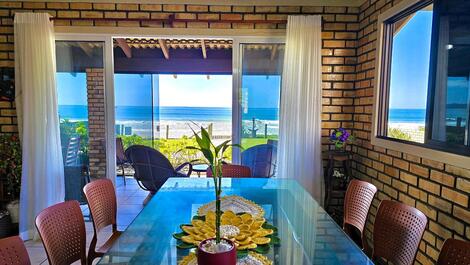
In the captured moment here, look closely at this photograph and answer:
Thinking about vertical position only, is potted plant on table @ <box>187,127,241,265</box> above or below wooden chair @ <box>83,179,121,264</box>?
above

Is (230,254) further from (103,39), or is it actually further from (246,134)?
(103,39)

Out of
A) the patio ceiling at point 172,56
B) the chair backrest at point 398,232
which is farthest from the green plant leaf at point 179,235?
the patio ceiling at point 172,56

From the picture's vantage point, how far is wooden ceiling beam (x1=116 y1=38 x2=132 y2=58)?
164 inches

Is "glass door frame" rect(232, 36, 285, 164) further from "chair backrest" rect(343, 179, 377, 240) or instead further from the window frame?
"chair backrest" rect(343, 179, 377, 240)

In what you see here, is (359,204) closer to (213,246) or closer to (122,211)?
(213,246)

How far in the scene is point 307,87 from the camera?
2879mm

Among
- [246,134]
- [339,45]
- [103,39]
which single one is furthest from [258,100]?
[103,39]

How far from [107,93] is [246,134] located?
157cm

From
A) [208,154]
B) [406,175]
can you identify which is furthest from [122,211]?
[406,175]

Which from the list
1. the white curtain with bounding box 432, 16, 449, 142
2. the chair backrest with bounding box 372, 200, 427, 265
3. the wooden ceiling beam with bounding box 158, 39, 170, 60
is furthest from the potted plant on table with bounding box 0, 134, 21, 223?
the white curtain with bounding box 432, 16, 449, 142

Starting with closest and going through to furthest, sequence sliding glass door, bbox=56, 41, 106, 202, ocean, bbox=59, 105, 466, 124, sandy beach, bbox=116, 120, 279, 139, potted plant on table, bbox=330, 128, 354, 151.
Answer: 1. ocean, bbox=59, 105, 466, 124
2. potted plant on table, bbox=330, 128, 354, 151
3. sliding glass door, bbox=56, 41, 106, 202
4. sandy beach, bbox=116, 120, 279, 139

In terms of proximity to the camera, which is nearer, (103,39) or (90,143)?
(103,39)

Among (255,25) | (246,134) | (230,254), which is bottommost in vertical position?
(230,254)

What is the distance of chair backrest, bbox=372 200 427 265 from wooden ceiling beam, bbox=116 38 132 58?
13.1 feet
